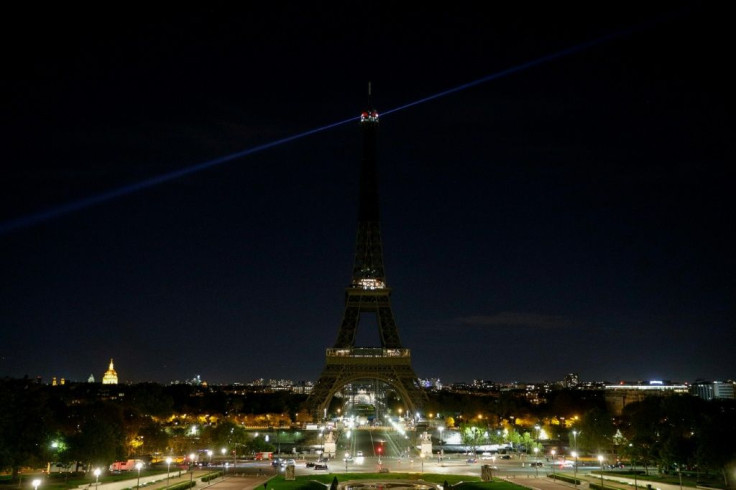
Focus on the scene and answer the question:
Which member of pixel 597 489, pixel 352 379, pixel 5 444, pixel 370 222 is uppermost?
pixel 370 222

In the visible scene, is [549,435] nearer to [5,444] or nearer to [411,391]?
[411,391]

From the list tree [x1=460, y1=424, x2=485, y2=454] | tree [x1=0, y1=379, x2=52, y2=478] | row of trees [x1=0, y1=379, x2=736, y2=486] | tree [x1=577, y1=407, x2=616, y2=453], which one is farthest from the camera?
tree [x1=460, y1=424, x2=485, y2=454]

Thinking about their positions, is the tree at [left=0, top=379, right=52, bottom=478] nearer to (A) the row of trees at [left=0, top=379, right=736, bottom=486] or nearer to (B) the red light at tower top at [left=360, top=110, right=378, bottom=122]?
(A) the row of trees at [left=0, top=379, right=736, bottom=486]

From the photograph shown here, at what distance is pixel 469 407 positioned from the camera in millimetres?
114625

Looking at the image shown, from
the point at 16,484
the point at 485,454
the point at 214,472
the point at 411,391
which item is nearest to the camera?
the point at 16,484

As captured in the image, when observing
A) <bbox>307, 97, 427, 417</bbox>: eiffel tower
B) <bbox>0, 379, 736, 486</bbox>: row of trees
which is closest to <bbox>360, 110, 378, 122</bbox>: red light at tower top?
<bbox>307, 97, 427, 417</bbox>: eiffel tower

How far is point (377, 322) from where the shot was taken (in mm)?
99375

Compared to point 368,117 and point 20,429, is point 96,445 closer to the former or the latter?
point 20,429

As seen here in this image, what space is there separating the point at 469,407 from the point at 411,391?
24429mm

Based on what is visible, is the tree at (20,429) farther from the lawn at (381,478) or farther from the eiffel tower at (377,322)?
the eiffel tower at (377,322)

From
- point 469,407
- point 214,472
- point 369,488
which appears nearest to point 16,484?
point 214,472

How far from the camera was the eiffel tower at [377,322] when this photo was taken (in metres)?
93.5

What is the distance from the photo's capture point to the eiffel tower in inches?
3681

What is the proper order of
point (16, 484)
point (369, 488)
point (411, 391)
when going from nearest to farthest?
point (369, 488) → point (16, 484) → point (411, 391)
